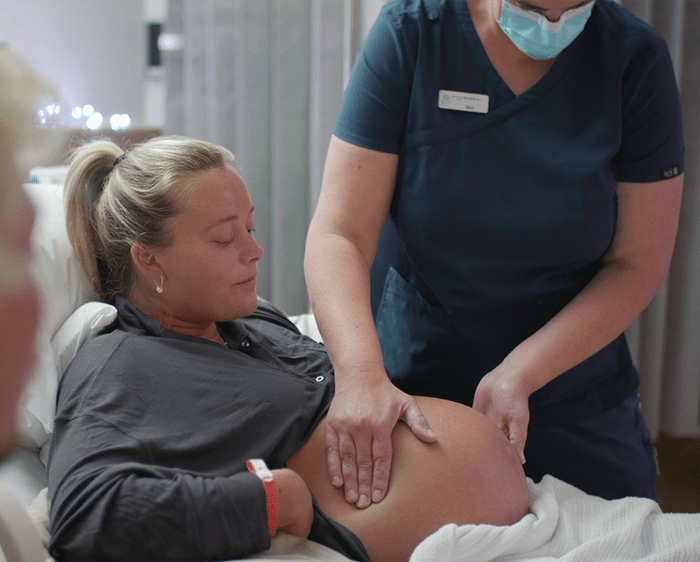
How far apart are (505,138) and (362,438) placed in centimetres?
58

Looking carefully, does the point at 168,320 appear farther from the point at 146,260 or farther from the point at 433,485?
the point at 433,485

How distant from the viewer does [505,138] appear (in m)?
1.13

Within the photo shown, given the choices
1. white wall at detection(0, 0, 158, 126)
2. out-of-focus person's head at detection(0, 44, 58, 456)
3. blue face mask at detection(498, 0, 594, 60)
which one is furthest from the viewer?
white wall at detection(0, 0, 158, 126)

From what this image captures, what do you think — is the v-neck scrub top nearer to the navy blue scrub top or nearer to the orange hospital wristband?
the navy blue scrub top

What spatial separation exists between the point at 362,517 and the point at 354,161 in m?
0.58

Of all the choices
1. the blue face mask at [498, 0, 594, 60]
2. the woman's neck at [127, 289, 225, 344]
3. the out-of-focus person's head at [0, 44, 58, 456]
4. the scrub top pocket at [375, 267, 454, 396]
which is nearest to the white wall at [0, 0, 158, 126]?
the woman's neck at [127, 289, 225, 344]

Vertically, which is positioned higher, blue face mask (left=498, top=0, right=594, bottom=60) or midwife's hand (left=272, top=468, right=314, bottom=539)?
blue face mask (left=498, top=0, right=594, bottom=60)

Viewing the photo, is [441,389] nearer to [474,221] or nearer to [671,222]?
[474,221]

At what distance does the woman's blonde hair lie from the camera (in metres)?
1.16

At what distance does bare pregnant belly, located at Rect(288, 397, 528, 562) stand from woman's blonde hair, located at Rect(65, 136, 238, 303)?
49cm

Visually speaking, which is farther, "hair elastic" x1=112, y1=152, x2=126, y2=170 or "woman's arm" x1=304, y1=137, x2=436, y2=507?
"hair elastic" x1=112, y1=152, x2=126, y2=170

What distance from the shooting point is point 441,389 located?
127 cm

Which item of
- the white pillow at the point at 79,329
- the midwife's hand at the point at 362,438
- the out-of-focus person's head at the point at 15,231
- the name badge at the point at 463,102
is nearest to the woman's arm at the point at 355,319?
the midwife's hand at the point at 362,438

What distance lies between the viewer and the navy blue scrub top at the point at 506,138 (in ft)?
3.65
